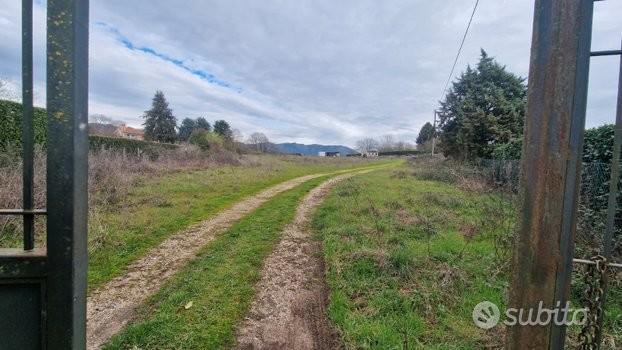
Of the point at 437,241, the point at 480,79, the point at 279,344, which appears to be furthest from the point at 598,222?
the point at 480,79

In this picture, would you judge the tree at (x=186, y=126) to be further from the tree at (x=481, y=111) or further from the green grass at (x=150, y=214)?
the tree at (x=481, y=111)

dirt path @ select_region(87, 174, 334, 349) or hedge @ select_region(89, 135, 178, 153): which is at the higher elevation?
hedge @ select_region(89, 135, 178, 153)

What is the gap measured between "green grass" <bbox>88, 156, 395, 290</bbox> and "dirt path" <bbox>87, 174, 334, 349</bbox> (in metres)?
0.23

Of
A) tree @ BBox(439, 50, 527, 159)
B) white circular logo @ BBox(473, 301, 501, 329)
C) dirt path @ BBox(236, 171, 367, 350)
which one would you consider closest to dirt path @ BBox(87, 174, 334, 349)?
dirt path @ BBox(236, 171, 367, 350)

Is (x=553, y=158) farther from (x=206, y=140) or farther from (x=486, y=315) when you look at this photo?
(x=206, y=140)

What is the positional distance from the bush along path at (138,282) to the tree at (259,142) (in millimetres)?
38827

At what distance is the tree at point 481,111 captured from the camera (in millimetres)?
Result: 17267

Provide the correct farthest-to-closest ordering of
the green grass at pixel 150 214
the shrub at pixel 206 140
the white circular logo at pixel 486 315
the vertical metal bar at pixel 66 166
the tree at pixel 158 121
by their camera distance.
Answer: the tree at pixel 158 121
the shrub at pixel 206 140
the green grass at pixel 150 214
the white circular logo at pixel 486 315
the vertical metal bar at pixel 66 166

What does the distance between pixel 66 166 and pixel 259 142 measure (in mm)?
47093

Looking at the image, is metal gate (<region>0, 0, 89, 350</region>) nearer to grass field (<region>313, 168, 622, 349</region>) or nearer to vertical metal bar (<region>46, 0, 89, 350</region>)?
vertical metal bar (<region>46, 0, 89, 350</region>)

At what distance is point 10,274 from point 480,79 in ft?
77.4

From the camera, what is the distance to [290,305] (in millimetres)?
3582

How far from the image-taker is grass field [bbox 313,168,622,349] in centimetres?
305

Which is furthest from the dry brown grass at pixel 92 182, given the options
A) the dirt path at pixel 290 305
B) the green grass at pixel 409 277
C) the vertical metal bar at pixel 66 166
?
→ the green grass at pixel 409 277
